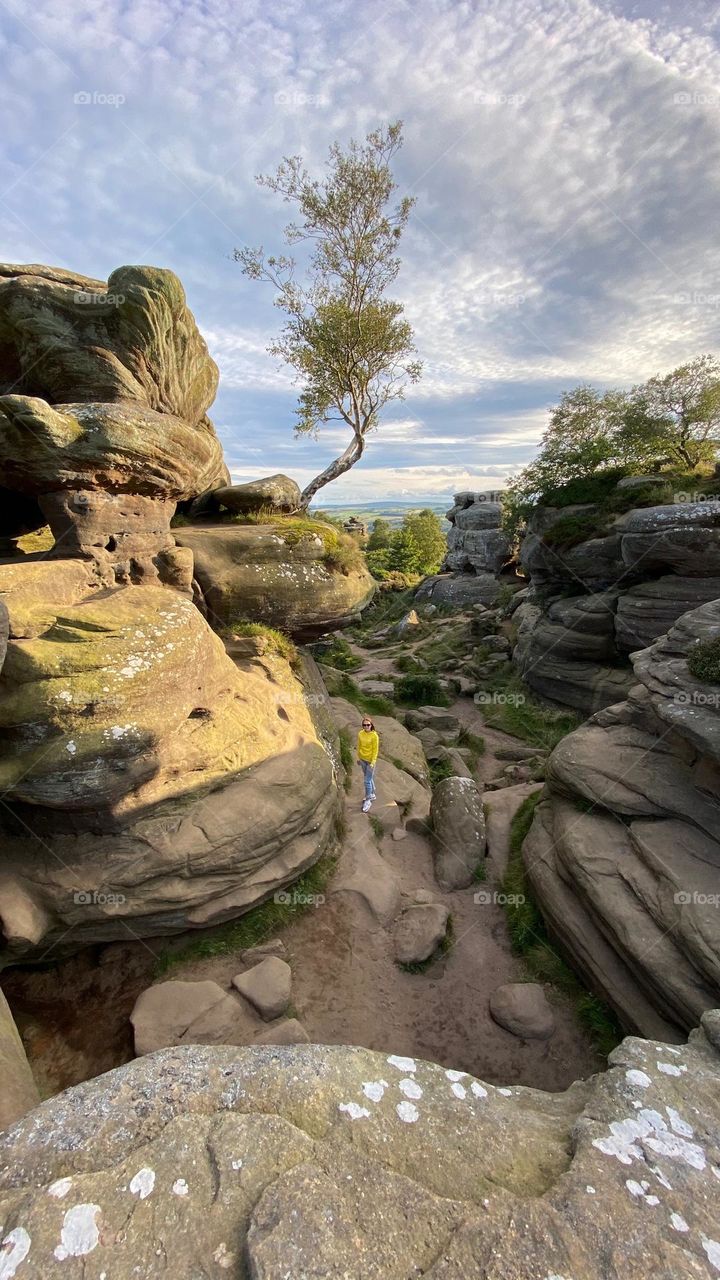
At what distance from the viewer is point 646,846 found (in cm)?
905

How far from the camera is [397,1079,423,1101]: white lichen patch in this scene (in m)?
4.70

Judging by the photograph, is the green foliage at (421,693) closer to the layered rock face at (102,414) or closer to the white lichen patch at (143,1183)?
the layered rock face at (102,414)

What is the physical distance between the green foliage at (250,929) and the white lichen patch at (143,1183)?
601 centimetres

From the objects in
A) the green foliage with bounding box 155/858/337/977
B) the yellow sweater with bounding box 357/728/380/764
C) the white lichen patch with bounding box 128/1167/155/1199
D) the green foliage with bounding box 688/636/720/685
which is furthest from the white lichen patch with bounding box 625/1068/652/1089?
the yellow sweater with bounding box 357/728/380/764

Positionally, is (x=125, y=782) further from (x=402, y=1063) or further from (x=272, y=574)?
(x=272, y=574)

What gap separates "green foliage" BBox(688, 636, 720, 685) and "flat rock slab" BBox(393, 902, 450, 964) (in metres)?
7.67

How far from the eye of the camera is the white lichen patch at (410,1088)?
15.4 ft

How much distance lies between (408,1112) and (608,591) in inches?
890

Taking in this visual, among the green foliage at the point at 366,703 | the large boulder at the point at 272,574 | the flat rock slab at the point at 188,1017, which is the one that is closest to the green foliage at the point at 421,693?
the green foliage at the point at 366,703

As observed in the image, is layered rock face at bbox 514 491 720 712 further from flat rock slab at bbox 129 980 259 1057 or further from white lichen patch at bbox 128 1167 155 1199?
white lichen patch at bbox 128 1167 155 1199

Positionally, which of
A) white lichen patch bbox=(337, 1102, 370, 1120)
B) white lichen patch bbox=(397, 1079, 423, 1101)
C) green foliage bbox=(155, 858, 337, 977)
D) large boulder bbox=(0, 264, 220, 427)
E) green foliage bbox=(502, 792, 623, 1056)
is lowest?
green foliage bbox=(502, 792, 623, 1056)

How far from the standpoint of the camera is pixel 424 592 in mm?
50906

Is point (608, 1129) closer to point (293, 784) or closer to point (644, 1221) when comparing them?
point (644, 1221)

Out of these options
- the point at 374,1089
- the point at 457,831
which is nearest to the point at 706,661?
the point at 457,831
